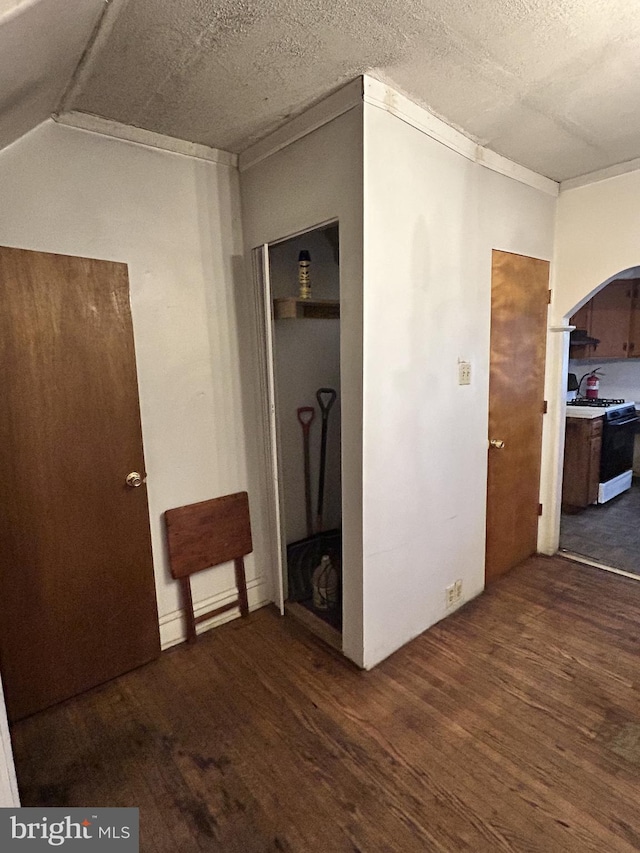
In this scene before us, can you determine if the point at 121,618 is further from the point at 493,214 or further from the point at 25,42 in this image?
the point at 493,214

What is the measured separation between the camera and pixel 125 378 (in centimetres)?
204

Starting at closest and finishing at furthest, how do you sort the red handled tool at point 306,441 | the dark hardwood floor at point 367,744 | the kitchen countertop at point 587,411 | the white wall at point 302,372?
the dark hardwood floor at point 367,744
the white wall at point 302,372
the red handled tool at point 306,441
the kitchen countertop at point 587,411

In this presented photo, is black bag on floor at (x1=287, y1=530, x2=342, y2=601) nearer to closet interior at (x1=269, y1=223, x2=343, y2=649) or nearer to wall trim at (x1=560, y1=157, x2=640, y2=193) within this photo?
closet interior at (x1=269, y1=223, x2=343, y2=649)

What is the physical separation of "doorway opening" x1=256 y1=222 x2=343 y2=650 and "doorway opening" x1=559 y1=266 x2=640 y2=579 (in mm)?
1812

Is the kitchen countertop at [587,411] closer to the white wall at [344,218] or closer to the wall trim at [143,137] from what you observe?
the white wall at [344,218]

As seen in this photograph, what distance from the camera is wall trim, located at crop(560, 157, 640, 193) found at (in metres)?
2.61

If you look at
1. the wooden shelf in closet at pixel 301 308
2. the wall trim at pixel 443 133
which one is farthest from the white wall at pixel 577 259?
the wooden shelf in closet at pixel 301 308

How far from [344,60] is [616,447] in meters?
4.04

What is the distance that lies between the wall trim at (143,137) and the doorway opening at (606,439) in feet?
9.48

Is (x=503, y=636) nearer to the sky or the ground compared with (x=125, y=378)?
nearer to the ground

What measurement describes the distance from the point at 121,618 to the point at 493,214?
2.84 m

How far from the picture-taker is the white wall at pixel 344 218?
184 centimetres

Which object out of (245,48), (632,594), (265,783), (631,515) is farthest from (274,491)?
(631,515)

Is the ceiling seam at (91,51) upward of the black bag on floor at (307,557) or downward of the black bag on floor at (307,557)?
upward
